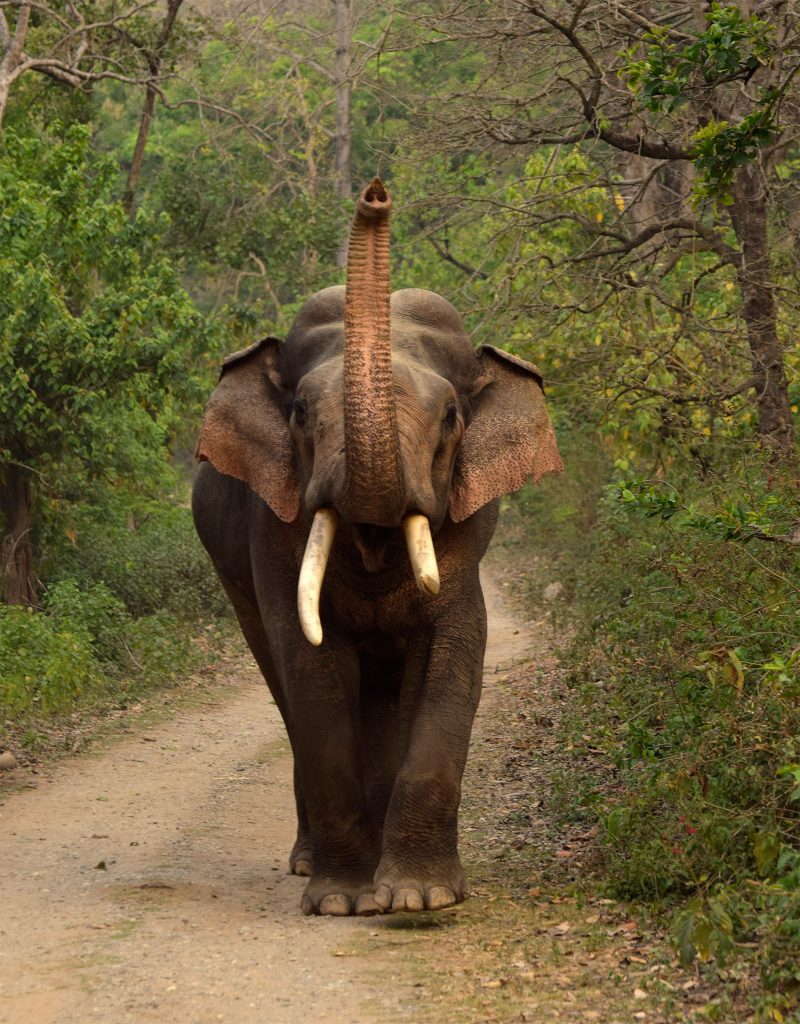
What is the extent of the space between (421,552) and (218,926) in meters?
1.60

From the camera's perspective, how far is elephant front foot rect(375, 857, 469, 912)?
6.48 meters

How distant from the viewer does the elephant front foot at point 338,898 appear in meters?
6.61

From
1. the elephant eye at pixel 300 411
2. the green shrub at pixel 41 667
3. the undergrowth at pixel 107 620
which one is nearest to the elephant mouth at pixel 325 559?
the elephant eye at pixel 300 411

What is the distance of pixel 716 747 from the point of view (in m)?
6.27

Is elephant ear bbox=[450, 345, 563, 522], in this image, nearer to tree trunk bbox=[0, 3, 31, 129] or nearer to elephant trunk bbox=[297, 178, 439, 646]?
elephant trunk bbox=[297, 178, 439, 646]

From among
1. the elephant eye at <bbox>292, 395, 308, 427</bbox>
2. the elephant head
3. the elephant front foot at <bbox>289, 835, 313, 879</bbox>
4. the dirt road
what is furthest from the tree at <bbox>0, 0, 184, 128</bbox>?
the elephant front foot at <bbox>289, 835, 313, 879</bbox>

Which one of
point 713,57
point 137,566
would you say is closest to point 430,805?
point 713,57

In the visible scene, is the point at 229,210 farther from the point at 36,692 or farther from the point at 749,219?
the point at 749,219

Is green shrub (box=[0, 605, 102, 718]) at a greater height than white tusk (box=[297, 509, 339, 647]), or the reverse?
white tusk (box=[297, 509, 339, 647])

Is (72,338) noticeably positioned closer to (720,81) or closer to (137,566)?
(137,566)

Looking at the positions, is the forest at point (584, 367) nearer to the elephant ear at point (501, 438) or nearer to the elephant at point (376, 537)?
the elephant ear at point (501, 438)

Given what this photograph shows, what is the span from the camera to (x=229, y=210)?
2142 centimetres

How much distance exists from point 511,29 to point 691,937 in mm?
7264

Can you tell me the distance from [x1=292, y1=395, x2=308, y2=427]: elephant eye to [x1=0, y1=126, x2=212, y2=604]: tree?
21.9 ft
